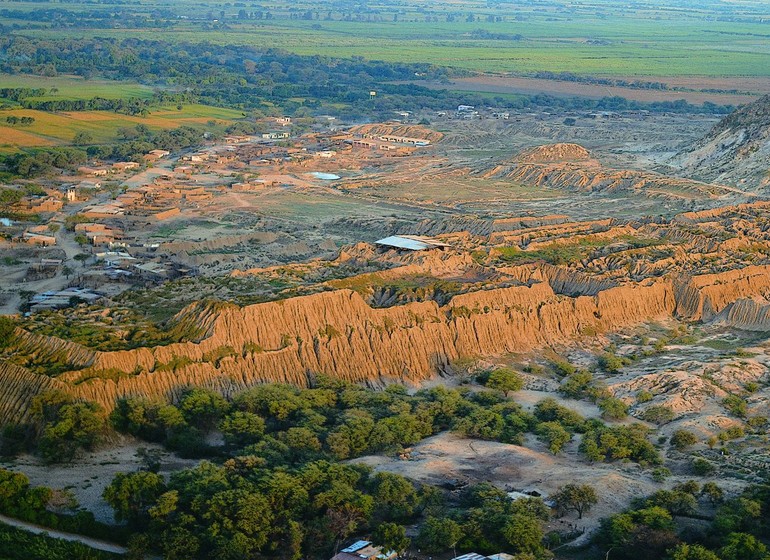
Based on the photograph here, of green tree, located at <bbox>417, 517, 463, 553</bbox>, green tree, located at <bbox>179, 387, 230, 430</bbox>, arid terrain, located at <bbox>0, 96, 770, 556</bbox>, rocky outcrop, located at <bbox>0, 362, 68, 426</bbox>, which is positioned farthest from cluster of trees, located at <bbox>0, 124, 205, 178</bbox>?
green tree, located at <bbox>417, 517, 463, 553</bbox>

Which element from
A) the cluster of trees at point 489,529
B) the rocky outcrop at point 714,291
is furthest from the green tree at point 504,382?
the rocky outcrop at point 714,291

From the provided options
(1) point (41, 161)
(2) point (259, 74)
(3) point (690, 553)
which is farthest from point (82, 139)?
(3) point (690, 553)

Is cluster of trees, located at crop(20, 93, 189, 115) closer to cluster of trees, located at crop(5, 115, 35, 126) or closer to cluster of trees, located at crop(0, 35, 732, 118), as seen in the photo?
cluster of trees, located at crop(5, 115, 35, 126)

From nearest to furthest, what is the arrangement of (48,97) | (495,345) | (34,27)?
(495,345) < (48,97) < (34,27)

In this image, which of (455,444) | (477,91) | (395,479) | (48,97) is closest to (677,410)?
(455,444)

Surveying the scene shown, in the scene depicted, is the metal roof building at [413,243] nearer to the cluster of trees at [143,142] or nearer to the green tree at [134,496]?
the green tree at [134,496]

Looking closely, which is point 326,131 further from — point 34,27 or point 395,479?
point 34,27
